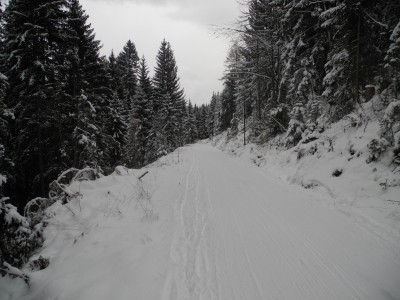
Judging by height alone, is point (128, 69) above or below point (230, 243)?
above

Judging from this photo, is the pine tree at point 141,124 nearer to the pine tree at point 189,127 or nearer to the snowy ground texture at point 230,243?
the snowy ground texture at point 230,243

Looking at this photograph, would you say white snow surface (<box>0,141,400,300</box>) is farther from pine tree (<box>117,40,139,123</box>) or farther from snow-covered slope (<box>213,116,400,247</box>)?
pine tree (<box>117,40,139,123</box>)

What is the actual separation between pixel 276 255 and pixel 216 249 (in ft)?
3.66

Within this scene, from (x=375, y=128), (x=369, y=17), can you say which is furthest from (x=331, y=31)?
(x=375, y=128)

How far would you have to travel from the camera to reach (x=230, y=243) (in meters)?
4.75

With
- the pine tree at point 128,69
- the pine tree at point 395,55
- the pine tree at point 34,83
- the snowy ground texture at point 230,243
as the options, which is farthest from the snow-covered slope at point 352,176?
the pine tree at point 128,69

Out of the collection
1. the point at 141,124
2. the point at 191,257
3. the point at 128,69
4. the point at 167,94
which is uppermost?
the point at 128,69

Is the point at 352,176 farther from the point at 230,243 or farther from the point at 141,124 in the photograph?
the point at 141,124

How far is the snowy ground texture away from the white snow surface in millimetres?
18

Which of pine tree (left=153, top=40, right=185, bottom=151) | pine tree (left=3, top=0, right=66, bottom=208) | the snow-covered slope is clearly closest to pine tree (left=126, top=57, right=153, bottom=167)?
pine tree (left=153, top=40, right=185, bottom=151)

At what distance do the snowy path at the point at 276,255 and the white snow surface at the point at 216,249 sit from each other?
17 mm

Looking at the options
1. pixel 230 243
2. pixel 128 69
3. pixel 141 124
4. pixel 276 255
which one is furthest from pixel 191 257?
pixel 128 69

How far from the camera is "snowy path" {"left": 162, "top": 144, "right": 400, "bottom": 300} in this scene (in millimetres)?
3385

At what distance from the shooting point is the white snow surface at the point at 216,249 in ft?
11.1
